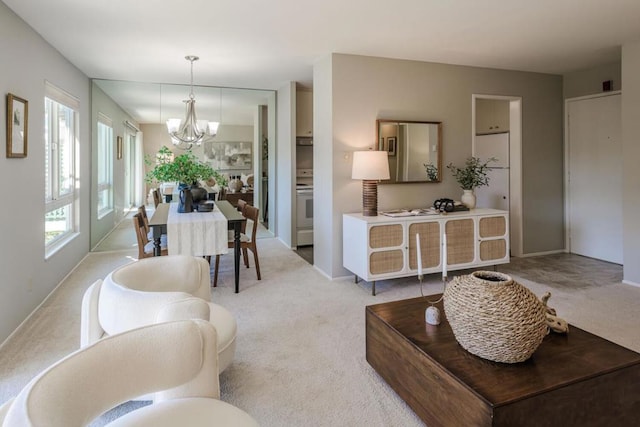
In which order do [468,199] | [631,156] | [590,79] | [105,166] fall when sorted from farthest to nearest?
[105,166]
[590,79]
[468,199]
[631,156]

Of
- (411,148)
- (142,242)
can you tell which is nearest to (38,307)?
(142,242)

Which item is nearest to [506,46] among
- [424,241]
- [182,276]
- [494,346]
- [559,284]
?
[424,241]

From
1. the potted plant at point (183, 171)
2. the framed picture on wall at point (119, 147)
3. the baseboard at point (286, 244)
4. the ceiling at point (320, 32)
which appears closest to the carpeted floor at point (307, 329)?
the baseboard at point (286, 244)

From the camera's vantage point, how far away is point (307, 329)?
3043mm

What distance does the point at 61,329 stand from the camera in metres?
3.04

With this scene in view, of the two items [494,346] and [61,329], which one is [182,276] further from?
[494,346]

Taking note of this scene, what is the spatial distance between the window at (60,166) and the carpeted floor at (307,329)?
0.53m

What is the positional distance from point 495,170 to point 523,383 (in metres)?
4.56

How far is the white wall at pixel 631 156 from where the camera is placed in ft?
13.0

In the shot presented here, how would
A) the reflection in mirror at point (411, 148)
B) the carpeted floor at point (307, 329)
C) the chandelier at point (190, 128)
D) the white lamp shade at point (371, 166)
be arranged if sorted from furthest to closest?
1. the chandelier at point (190, 128)
2. the reflection in mirror at point (411, 148)
3. the white lamp shade at point (371, 166)
4. the carpeted floor at point (307, 329)

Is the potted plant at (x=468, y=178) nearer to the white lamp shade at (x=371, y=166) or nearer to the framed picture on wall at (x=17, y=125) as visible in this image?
the white lamp shade at (x=371, y=166)

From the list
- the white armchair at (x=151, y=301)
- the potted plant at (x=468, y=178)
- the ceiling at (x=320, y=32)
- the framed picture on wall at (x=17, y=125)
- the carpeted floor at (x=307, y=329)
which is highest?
the ceiling at (x=320, y=32)

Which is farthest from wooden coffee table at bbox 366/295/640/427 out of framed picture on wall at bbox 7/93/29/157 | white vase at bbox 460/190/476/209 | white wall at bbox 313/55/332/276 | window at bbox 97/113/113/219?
window at bbox 97/113/113/219

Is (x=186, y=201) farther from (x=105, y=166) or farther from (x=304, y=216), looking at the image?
→ (x=105, y=166)
